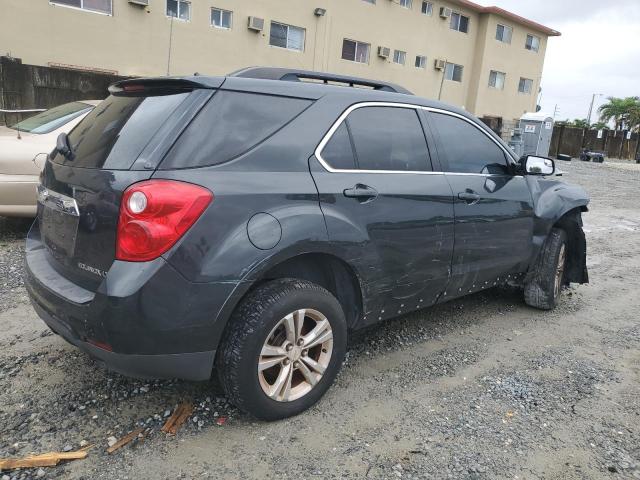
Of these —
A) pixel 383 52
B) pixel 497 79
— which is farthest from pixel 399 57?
pixel 497 79

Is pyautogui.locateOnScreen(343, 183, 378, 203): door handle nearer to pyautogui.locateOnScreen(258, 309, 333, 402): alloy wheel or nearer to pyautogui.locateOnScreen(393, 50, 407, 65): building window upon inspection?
pyautogui.locateOnScreen(258, 309, 333, 402): alloy wheel

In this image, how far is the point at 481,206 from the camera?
363 centimetres

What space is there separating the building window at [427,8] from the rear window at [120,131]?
83.2 ft

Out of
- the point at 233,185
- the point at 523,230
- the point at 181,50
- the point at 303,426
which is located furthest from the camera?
the point at 181,50

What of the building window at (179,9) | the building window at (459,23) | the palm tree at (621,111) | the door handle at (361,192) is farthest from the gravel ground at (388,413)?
the palm tree at (621,111)

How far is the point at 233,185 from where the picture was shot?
2.37 metres

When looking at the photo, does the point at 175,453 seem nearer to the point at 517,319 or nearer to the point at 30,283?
the point at 30,283

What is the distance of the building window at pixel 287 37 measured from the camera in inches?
770

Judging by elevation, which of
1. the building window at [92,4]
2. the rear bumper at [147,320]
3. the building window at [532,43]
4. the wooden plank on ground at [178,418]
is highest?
the building window at [532,43]

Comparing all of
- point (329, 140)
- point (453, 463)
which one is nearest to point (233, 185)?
point (329, 140)

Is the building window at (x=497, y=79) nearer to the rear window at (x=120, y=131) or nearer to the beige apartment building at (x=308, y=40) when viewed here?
the beige apartment building at (x=308, y=40)

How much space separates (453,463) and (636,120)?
50711mm

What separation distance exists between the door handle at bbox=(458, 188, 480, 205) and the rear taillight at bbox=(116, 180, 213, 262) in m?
1.93

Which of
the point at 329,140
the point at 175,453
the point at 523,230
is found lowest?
the point at 175,453
